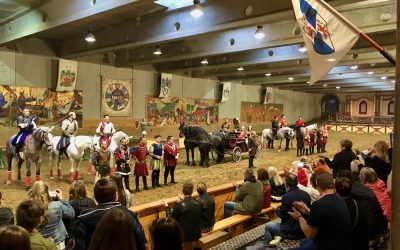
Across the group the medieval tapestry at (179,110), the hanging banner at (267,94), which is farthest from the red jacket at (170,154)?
the hanging banner at (267,94)

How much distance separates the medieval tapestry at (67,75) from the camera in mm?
16500

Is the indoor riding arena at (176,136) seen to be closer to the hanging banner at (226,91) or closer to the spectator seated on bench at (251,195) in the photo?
the spectator seated on bench at (251,195)

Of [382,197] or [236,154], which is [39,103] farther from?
[382,197]

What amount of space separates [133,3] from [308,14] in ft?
17.9

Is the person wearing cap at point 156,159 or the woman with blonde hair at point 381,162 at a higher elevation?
the woman with blonde hair at point 381,162

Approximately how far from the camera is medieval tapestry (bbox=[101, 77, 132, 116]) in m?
18.7

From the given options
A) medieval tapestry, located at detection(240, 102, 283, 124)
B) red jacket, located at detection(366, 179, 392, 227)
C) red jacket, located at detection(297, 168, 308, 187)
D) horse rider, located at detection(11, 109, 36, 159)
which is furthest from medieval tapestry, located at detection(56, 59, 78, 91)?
medieval tapestry, located at detection(240, 102, 283, 124)

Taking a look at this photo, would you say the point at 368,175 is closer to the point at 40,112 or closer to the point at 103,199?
the point at 103,199

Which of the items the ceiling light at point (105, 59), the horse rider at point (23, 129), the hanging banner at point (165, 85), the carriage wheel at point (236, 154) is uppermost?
the ceiling light at point (105, 59)

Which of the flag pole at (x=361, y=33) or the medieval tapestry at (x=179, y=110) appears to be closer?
the flag pole at (x=361, y=33)

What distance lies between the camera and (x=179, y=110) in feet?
76.2

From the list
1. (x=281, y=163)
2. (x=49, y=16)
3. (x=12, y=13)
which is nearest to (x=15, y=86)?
(x=12, y=13)

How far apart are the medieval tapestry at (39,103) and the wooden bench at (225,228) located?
997cm

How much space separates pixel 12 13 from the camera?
1198 centimetres
